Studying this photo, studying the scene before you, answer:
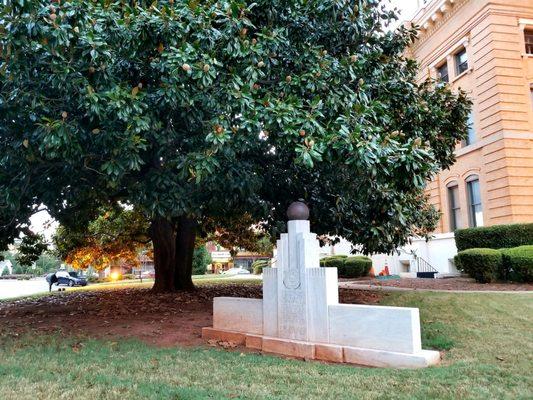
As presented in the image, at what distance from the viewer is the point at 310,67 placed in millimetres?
8047

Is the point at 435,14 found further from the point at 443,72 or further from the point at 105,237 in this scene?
the point at 105,237

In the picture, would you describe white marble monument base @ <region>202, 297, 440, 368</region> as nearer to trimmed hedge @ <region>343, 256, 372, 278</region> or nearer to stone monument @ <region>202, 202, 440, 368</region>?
stone monument @ <region>202, 202, 440, 368</region>

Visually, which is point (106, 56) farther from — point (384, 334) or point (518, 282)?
point (518, 282)

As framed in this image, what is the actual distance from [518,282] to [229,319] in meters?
10.8

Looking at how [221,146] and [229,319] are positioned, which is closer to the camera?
[221,146]

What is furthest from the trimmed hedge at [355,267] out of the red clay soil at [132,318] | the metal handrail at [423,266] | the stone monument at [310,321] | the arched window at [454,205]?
the stone monument at [310,321]

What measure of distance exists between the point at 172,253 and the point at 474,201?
14.1 metres

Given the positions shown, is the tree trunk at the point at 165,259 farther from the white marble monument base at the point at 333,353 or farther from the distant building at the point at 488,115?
the distant building at the point at 488,115

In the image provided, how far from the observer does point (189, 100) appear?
269 inches

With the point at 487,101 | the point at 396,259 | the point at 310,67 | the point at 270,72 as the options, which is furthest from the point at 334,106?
the point at 396,259

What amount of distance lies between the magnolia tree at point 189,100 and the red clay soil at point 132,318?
244 centimetres

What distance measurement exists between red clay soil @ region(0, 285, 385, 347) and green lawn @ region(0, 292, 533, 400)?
0.71 meters

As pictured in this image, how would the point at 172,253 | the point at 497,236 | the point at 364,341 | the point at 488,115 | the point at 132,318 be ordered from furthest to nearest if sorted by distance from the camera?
the point at 488,115 < the point at 497,236 < the point at 172,253 < the point at 132,318 < the point at 364,341

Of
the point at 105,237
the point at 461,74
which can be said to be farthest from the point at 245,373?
the point at 461,74
